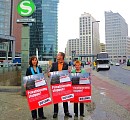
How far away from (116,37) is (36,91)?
131 m

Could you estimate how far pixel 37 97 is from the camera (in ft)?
21.5

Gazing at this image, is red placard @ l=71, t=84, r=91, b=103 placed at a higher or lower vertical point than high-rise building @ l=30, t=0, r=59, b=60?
lower

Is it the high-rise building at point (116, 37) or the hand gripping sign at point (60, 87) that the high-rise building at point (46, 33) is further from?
the hand gripping sign at point (60, 87)

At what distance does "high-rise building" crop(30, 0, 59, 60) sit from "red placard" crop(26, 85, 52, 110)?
311ft

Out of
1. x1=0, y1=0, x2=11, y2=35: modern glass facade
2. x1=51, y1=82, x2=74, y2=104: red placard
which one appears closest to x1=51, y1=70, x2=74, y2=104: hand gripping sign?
x1=51, y1=82, x2=74, y2=104: red placard

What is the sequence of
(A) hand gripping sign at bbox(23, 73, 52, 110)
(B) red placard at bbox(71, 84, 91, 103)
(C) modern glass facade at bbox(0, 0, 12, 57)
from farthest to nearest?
(C) modern glass facade at bbox(0, 0, 12, 57) < (B) red placard at bbox(71, 84, 91, 103) < (A) hand gripping sign at bbox(23, 73, 52, 110)

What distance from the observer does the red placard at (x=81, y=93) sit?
702 cm

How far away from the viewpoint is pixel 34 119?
6.68 m

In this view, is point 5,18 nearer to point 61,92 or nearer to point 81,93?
point 81,93

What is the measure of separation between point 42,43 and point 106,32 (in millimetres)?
35894

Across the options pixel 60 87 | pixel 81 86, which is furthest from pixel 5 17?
pixel 60 87

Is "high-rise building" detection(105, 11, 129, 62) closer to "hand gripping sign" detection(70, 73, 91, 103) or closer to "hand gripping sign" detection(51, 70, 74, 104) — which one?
"hand gripping sign" detection(70, 73, 91, 103)

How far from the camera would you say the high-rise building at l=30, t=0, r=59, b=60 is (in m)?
105

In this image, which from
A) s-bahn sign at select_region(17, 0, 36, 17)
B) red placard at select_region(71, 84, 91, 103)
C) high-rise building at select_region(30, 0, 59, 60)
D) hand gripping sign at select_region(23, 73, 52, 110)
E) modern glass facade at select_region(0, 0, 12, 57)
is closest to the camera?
hand gripping sign at select_region(23, 73, 52, 110)
